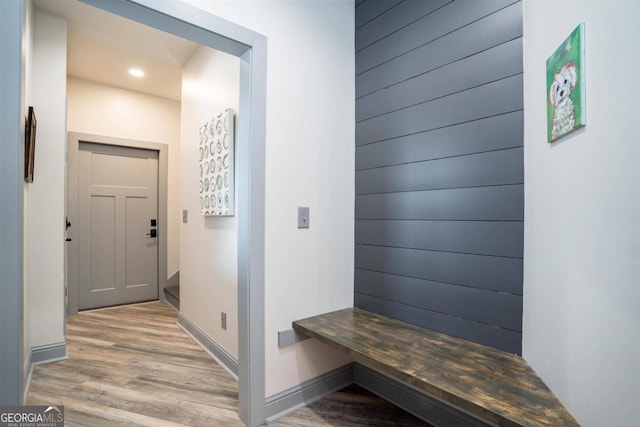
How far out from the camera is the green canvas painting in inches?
35.9

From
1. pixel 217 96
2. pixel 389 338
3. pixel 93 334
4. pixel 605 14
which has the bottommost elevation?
pixel 93 334

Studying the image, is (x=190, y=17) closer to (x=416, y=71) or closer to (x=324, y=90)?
(x=324, y=90)

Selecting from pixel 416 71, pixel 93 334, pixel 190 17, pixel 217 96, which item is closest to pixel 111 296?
pixel 93 334

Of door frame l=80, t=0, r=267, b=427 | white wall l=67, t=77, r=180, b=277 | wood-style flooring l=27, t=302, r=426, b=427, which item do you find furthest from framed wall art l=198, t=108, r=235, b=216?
white wall l=67, t=77, r=180, b=277

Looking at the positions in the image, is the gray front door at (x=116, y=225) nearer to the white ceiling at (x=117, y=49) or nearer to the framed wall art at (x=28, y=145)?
the white ceiling at (x=117, y=49)

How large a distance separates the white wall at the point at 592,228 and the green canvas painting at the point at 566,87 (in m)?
0.03

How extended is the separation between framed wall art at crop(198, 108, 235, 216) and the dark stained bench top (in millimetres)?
1059

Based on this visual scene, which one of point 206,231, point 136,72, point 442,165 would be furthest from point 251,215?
point 136,72

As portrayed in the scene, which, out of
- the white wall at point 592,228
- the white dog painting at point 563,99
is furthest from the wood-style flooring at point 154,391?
the white dog painting at point 563,99

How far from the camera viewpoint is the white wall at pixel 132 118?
139 inches

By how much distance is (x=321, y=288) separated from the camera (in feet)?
6.34

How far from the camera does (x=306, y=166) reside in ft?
6.09

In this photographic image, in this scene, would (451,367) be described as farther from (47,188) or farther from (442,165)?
(47,188)

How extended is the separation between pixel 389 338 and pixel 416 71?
4.81ft
